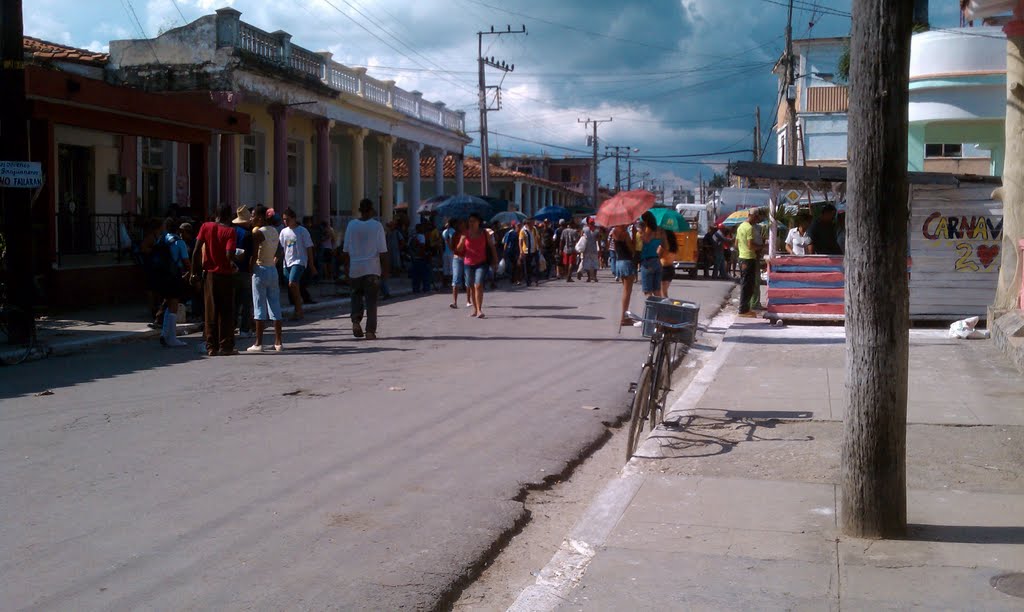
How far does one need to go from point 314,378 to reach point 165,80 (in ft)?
Answer: 49.9

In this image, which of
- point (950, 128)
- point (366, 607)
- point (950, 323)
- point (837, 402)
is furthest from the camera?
point (950, 128)

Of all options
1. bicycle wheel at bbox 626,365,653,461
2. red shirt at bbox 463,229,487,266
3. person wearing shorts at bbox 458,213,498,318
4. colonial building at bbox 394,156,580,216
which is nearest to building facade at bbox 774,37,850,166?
colonial building at bbox 394,156,580,216

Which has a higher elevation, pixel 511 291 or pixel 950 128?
pixel 950 128

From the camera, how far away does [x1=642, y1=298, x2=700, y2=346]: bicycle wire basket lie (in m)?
A: 7.56

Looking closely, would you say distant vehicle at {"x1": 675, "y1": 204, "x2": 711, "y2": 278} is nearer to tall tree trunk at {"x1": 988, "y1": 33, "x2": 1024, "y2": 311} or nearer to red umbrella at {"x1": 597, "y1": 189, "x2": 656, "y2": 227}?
tall tree trunk at {"x1": 988, "y1": 33, "x2": 1024, "y2": 311}

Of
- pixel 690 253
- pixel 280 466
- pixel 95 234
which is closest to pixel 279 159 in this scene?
pixel 95 234

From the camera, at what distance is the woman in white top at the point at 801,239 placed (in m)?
17.5

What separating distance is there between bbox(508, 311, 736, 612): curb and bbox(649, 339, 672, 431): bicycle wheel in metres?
0.29

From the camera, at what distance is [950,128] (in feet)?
87.8

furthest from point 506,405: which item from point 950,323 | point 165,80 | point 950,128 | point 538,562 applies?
point 950,128

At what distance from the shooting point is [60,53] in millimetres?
22031

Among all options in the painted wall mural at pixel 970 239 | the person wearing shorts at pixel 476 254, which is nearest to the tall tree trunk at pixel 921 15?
the painted wall mural at pixel 970 239

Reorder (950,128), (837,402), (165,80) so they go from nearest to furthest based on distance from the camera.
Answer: (837,402) < (165,80) < (950,128)

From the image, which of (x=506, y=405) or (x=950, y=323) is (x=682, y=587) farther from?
(x=950, y=323)
